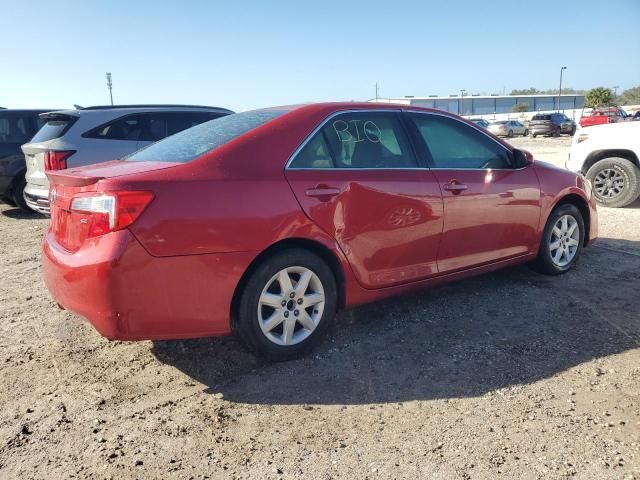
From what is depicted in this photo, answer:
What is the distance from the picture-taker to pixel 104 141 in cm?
724

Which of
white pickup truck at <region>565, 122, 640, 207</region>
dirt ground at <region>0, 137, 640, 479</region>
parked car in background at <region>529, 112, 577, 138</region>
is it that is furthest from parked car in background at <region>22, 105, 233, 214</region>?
parked car in background at <region>529, 112, 577, 138</region>

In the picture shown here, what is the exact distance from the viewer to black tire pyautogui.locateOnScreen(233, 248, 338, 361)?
3121 mm

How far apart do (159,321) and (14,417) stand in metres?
0.89

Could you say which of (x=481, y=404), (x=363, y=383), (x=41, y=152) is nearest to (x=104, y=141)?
(x=41, y=152)

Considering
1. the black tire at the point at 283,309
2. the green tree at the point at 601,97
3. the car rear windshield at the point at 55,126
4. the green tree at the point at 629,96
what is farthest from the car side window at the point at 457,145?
the green tree at the point at 629,96

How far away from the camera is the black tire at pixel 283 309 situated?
10.2 feet

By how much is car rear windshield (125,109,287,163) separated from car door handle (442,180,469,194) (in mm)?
1323

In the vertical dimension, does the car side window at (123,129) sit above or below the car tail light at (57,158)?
above

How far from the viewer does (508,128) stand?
1587 inches

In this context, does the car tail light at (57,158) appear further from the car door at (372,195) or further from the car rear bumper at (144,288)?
the car door at (372,195)

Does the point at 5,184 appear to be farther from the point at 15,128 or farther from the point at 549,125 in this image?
the point at 549,125

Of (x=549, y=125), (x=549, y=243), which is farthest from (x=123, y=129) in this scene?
(x=549, y=125)

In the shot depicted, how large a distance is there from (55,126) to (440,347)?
6.23m

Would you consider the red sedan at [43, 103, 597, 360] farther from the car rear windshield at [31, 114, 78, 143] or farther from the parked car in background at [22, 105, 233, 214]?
the car rear windshield at [31, 114, 78, 143]
